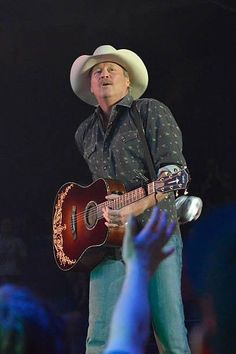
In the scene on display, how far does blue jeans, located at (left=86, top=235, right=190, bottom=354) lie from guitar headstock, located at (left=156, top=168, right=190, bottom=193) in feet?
0.98

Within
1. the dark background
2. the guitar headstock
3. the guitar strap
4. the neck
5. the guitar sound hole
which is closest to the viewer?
the guitar headstock

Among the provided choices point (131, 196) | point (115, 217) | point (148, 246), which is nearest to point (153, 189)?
point (131, 196)

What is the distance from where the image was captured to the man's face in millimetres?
3367

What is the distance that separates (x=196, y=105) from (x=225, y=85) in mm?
401

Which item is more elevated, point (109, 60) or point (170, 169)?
point (109, 60)

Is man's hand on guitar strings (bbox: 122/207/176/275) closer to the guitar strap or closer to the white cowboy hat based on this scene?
the guitar strap

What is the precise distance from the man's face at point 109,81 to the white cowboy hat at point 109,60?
0.12ft

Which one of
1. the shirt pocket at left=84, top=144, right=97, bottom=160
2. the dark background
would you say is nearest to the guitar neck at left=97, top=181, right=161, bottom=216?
the shirt pocket at left=84, top=144, right=97, bottom=160

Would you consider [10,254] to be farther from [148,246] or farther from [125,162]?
[148,246]

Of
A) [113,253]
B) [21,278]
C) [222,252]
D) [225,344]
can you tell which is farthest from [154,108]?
[21,278]

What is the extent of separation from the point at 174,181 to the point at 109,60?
105 cm

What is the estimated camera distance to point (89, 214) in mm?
3316

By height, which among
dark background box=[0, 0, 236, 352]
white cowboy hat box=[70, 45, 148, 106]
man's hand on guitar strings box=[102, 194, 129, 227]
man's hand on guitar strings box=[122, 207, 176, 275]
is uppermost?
dark background box=[0, 0, 236, 352]

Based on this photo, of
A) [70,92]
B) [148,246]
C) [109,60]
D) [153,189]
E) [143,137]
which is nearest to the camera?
[148,246]
